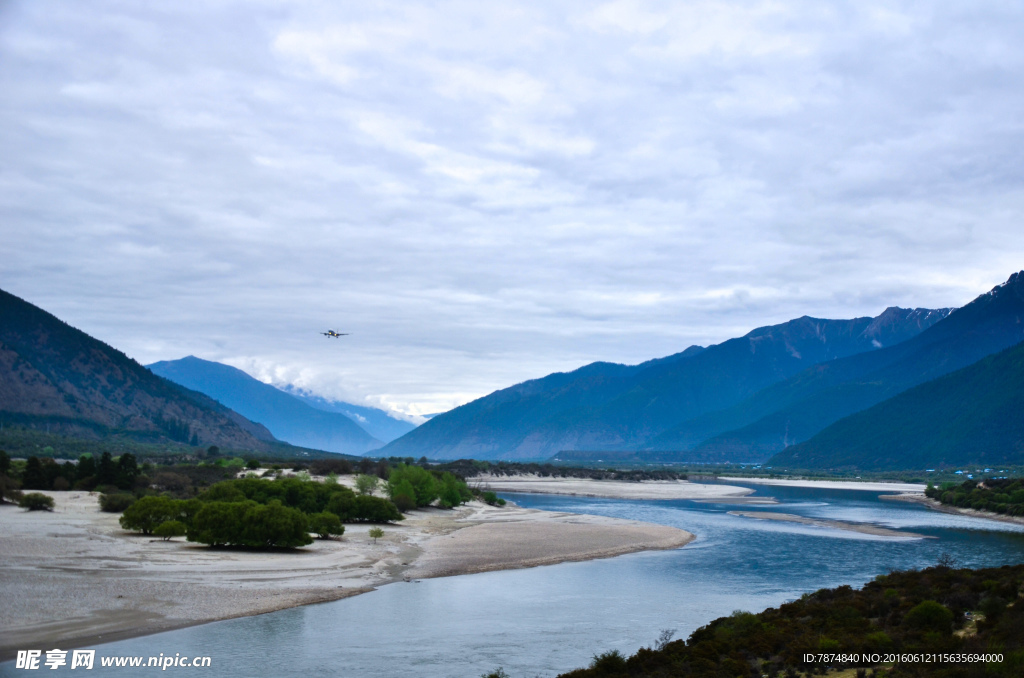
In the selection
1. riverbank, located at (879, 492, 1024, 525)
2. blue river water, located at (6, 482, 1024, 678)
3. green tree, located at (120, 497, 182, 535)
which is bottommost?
riverbank, located at (879, 492, 1024, 525)

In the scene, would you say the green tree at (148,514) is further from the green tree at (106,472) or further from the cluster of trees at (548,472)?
the cluster of trees at (548,472)

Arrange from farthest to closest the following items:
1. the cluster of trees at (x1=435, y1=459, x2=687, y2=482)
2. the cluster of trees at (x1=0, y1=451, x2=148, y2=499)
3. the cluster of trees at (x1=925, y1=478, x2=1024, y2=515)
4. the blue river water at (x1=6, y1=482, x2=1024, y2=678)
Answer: the cluster of trees at (x1=435, y1=459, x2=687, y2=482)
the cluster of trees at (x1=925, y1=478, x2=1024, y2=515)
the cluster of trees at (x1=0, y1=451, x2=148, y2=499)
the blue river water at (x1=6, y1=482, x2=1024, y2=678)

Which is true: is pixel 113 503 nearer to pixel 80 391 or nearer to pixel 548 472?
pixel 548 472

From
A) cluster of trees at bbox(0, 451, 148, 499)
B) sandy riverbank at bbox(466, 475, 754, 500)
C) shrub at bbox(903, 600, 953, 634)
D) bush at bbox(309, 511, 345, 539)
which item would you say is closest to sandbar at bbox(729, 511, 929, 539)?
sandy riverbank at bbox(466, 475, 754, 500)

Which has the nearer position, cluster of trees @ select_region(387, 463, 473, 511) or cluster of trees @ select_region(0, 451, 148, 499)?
cluster of trees @ select_region(0, 451, 148, 499)

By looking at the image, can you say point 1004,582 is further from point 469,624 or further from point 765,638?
point 469,624

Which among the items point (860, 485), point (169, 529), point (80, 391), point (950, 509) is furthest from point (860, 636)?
point (80, 391)

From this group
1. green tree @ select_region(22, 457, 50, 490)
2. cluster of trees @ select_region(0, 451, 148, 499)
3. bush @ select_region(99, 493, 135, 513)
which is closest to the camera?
bush @ select_region(99, 493, 135, 513)

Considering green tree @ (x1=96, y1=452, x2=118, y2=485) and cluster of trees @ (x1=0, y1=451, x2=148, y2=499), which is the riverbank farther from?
green tree @ (x1=96, y1=452, x2=118, y2=485)
